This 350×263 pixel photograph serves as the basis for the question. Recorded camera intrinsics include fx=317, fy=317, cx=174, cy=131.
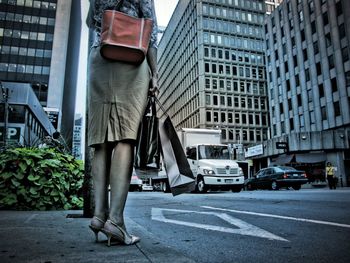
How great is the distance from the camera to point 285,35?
46.0 meters

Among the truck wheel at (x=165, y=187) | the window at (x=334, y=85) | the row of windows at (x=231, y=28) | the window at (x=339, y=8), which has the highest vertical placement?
the row of windows at (x=231, y=28)

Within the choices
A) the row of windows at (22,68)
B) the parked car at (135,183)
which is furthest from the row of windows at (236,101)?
the parked car at (135,183)

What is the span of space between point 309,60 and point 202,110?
25.9 meters

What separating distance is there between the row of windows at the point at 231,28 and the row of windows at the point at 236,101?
14600mm

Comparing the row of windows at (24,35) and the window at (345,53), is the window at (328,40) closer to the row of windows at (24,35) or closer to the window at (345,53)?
the window at (345,53)

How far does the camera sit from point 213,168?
16141 millimetres

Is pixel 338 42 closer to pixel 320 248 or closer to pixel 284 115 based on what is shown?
pixel 284 115

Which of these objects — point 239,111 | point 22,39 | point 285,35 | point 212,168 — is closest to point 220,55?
point 239,111

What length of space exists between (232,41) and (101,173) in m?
69.5

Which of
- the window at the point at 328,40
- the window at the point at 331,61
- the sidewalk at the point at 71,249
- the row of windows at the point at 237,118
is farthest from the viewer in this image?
the row of windows at the point at 237,118

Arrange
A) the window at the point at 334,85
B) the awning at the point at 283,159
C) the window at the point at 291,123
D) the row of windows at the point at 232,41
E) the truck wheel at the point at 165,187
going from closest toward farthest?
the truck wheel at the point at 165,187 → the window at the point at 334,85 → the awning at the point at 283,159 → the window at the point at 291,123 → the row of windows at the point at 232,41

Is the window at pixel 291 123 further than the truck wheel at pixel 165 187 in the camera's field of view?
Yes

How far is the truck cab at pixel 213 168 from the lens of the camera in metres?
16.0

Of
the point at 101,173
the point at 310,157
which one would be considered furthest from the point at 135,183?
the point at 101,173
